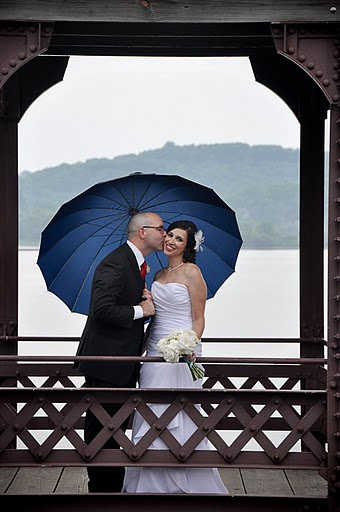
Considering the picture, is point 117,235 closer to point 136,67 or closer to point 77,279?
point 77,279

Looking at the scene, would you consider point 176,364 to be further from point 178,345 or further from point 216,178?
point 216,178

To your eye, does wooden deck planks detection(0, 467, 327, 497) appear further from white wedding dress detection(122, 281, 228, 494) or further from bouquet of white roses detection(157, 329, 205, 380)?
bouquet of white roses detection(157, 329, 205, 380)

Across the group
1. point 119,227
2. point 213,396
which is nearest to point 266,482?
point 213,396

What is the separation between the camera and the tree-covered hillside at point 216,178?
92.4 m

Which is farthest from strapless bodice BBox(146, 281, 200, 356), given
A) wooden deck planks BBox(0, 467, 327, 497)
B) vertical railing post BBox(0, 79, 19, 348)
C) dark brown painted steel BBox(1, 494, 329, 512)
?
vertical railing post BBox(0, 79, 19, 348)

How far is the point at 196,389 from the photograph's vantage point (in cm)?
762

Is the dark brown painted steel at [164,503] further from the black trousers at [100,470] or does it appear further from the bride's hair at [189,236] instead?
the bride's hair at [189,236]

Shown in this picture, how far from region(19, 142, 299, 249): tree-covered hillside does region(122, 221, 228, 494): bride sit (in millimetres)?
81444

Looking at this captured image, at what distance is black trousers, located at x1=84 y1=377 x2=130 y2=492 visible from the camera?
8.22 metres

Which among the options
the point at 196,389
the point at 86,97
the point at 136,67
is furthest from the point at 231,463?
the point at 136,67

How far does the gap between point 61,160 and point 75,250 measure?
94645mm

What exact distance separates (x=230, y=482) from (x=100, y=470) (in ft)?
4.67

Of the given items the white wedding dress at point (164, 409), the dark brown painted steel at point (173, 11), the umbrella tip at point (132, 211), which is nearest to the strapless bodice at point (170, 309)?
the white wedding dress at point (164, 409)

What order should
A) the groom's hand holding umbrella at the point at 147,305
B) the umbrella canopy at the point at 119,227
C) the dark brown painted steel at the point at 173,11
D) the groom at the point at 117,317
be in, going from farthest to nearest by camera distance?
the umbrella canopy at the point at 119,227 < the groom's hand holding umbrella at the point at 147,305 < the groom at the point at 117,317 < the dark brown painted steel at the point at 173,11
